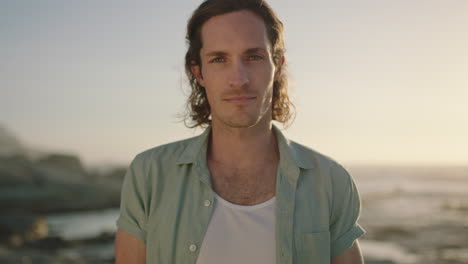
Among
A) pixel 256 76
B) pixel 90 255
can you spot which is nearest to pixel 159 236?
pixel 256 76

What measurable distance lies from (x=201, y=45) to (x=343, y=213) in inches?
55.1

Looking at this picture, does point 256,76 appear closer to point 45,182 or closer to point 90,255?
point 90,255

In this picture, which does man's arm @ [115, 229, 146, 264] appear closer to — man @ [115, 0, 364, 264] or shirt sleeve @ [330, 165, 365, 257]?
man @ [115, 0, 364, 264]

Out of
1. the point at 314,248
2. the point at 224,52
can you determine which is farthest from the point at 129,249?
the point at 224,52

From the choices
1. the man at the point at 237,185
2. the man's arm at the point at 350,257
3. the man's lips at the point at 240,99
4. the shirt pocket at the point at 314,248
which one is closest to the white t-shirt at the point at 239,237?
the man at the point at 237,185

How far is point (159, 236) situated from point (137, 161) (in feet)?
1.60

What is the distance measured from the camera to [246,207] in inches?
106

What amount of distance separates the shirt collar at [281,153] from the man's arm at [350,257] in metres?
0.56

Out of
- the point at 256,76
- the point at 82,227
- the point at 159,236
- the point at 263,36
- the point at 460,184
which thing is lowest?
the point at 460,184

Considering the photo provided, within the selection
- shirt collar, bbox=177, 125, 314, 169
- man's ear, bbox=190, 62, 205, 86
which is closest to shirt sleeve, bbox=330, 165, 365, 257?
shirt collar, bbox=177, 125, 314, 169

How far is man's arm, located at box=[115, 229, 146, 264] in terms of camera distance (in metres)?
2.65

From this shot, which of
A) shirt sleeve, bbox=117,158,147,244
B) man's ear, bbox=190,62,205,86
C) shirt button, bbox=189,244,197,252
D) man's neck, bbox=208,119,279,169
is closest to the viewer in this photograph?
shirt button, bbox=189,244,197,252

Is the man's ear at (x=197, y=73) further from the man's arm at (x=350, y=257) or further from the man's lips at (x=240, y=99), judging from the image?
the man's arm at (x=350, y=257)

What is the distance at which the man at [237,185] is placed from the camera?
8.62 ft
